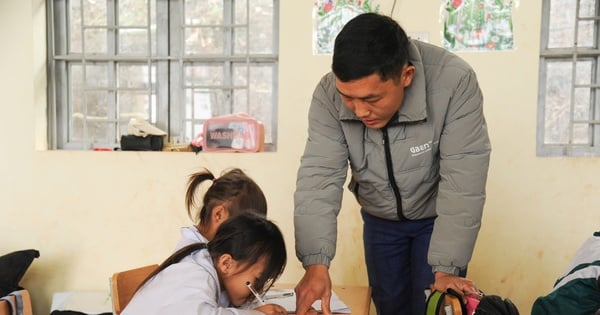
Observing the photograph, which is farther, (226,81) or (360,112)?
(226,81)

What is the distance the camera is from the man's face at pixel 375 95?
113 centimetres

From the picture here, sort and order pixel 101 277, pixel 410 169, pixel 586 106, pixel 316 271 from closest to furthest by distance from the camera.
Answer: pixel 316 271, pixel 410 169, pixel 586 106, pixel 101 277

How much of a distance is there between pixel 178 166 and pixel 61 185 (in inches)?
24.7

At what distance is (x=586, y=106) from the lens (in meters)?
2.42

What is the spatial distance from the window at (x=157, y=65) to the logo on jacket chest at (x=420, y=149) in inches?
51.7

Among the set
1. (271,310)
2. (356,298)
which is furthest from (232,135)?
(271,310)

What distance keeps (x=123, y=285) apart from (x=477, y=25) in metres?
1.83

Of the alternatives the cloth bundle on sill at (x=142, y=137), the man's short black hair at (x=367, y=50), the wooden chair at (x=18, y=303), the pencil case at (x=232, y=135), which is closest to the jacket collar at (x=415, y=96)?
the man's short black hair at (x=367, y=50)

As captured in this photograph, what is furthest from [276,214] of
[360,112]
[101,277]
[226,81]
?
[360,112]

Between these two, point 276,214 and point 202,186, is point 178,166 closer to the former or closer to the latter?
point 202,186

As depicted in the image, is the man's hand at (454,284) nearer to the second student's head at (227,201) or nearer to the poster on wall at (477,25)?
the second student's head at (227,201)

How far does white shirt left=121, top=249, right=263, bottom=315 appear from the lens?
1102 mm

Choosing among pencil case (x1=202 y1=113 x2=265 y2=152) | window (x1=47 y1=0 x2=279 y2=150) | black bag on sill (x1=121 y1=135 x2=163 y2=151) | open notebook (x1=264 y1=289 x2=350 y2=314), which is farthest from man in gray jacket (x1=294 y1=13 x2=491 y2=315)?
black bag on sill (x1=121 y1=135 x2=163 y2=151)

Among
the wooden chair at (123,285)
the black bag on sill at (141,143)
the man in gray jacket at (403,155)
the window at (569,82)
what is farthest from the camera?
the black bag on sill at (141,143)
